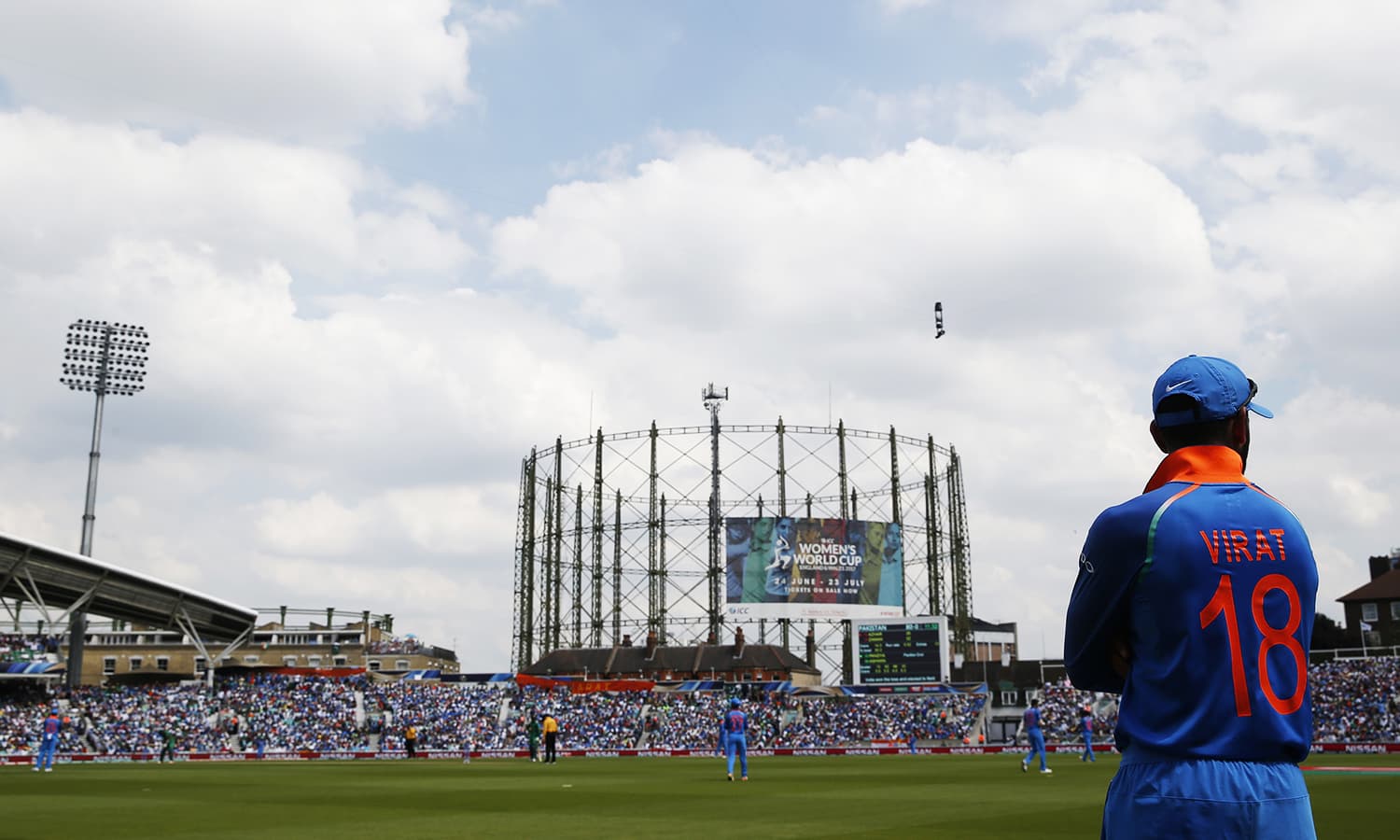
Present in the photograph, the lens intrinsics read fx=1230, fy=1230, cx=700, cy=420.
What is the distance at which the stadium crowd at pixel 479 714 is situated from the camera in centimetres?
4788

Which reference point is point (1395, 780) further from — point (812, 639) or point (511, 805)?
point (812, 639)

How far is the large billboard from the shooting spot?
6081cm

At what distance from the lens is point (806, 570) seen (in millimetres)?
61188

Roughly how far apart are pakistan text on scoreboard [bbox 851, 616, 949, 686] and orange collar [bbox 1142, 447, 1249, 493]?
55.4m

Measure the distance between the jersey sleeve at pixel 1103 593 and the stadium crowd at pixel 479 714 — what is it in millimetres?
46888

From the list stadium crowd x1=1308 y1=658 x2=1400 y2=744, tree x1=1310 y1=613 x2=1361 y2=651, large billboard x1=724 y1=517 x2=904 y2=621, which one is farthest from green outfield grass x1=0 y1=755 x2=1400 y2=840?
tree x1=1310 y1=613 x2=1361 y2=651

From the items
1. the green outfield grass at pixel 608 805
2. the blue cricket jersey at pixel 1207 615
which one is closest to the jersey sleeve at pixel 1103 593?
the blue cricket jersey at pixel 1207 615

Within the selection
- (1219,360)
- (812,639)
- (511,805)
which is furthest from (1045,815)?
(812,639)

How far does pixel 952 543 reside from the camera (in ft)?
256

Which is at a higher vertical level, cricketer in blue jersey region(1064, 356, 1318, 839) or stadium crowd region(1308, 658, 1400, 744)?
cricketer in blue jersey region(1064, 356, 1318, 839)

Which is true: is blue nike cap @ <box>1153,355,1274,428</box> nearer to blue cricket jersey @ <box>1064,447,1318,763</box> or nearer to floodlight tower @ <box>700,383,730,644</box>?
blue cricket jersey @ <box>1064,447,1318,763</box>

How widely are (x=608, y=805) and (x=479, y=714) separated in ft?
129

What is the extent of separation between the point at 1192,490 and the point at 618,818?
1218 centimetres

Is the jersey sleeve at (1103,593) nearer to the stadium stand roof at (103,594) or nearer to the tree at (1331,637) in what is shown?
the stadium stand roof at (103,594)
